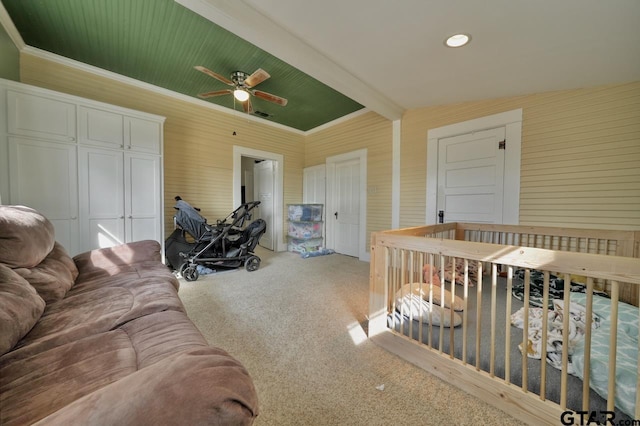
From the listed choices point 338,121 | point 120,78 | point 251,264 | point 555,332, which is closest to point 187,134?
point 120,78

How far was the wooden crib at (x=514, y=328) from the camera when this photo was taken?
3.40 feet

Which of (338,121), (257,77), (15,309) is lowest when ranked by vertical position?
(15,309)

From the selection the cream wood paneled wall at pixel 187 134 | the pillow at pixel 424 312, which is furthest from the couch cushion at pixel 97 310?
the cream wood paneled wall at pixel 187 134

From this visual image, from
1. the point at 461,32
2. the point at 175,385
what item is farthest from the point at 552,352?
the point at 461,32

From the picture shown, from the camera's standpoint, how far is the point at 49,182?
268 centimetres

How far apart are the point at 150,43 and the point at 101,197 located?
199 centimetres

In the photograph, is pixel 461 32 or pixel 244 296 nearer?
pixel 461 32

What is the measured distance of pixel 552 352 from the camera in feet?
4.90

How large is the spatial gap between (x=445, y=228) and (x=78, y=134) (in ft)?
15.2

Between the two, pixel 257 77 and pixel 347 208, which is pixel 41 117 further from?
pixel 347 208

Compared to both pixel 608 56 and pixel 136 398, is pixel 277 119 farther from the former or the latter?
pixel 136 398

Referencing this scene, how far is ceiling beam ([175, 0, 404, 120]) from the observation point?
1.82 meters

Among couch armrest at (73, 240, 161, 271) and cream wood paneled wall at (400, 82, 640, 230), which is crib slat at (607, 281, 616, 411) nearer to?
cream wood paneled wall at (400, 82, 640, 230)

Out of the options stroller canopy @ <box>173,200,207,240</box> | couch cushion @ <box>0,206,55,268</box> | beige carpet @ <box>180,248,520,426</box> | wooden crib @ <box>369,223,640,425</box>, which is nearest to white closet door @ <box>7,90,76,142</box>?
stroller canopy @ <box>173,200,207,240</box>
